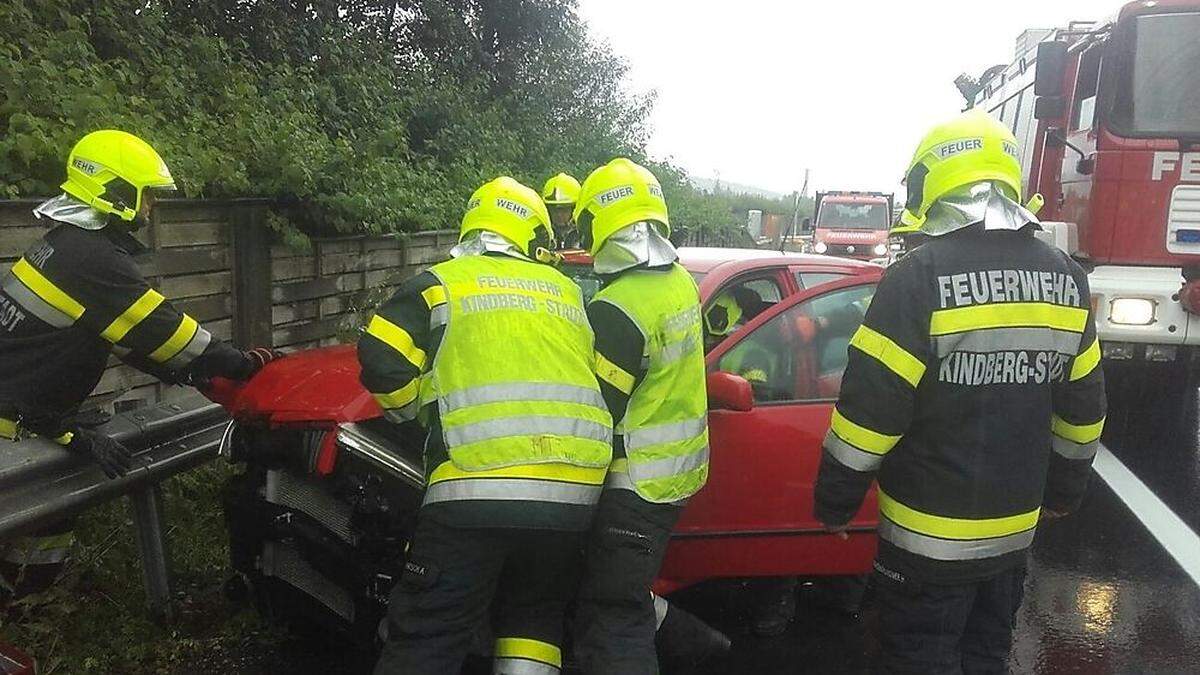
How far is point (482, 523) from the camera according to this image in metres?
2.60

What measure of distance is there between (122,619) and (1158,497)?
18.0ft

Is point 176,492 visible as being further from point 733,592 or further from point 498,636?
point 733,592

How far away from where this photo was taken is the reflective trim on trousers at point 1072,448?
2.80 metres

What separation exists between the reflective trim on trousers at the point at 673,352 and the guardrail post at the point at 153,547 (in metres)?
1.91

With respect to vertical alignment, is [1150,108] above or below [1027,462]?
above

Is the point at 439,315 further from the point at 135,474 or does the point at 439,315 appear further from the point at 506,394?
the point at 135,474

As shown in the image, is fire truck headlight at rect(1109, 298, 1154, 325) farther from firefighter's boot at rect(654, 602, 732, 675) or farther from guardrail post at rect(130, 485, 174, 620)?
guardrail post at rect(130, 485, 174, 620)

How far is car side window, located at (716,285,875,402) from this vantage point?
3691 mm

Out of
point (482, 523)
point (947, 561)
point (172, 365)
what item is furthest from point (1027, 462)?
point (172, 365)

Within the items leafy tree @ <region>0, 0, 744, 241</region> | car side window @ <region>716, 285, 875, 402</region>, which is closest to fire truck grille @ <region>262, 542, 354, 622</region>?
car side window @ <region>716, 285, 875, 402</region>

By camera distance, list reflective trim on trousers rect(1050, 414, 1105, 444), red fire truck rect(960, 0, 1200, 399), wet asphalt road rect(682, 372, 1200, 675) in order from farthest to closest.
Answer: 1. red fire truck rect(960, 0, 1200, 399)
2. wet asphalt road rect(682, 372, 1200, 675)
3. reflective trim on trousers rect(1050, 414, 1105, 444)

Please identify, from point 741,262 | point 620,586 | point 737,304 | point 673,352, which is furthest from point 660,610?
point 741,262

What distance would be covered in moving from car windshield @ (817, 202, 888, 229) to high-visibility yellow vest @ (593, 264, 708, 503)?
19.5m

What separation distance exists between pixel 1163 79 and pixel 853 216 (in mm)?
15786
